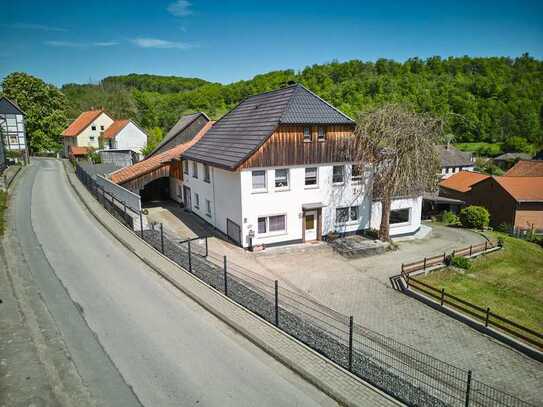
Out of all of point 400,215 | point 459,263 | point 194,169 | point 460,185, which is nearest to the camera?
point 459,263

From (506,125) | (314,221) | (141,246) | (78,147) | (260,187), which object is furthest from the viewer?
(506,125)

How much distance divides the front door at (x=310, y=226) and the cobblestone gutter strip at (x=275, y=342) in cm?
875

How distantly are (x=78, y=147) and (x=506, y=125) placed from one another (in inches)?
4337

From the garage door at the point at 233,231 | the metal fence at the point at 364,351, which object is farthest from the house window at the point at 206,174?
the metal fence at the point at 364,351

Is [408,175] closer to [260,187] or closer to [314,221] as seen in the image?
[314,221]

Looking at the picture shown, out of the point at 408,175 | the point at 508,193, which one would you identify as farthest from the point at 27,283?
the point at 508,193

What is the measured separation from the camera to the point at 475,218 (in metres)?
29.5

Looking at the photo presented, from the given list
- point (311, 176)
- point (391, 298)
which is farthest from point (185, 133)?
point (391, 298)

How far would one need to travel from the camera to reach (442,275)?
64.0ft

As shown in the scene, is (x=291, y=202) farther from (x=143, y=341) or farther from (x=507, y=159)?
(x=507, y=159)

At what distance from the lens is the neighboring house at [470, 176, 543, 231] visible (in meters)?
36.8

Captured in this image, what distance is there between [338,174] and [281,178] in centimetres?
388

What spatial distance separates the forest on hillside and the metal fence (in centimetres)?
7521

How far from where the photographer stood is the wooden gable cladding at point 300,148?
2044cm
